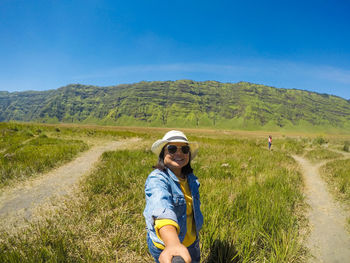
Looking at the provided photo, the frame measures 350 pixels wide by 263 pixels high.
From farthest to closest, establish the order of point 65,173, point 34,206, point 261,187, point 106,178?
point 65,173
point 106,178
point 261,187
point 34,206

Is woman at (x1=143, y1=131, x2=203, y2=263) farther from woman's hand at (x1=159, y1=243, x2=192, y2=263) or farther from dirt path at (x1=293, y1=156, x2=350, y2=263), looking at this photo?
dirt path at (x1=293, y1=156, x2=350, y2=263)

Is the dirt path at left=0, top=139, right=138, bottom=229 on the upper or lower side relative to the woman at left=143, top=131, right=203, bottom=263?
lower

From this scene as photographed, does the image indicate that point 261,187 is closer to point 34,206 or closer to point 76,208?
point 76,208

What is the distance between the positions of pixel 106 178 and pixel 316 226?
658cm

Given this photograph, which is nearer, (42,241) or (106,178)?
(42,241)

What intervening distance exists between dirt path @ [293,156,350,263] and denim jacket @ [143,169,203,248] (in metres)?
3.46

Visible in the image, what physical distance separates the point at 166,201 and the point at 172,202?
28cm

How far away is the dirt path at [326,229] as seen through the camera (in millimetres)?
3605

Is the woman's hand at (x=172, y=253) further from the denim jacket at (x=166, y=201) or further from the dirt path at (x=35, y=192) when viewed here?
the dirt path at (x=35, y=192)

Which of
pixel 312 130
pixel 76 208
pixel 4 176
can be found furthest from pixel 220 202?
pixel 312 130

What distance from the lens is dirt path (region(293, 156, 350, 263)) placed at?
3.61 m

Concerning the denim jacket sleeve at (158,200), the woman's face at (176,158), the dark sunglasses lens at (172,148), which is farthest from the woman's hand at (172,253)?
the dark sunglasses lens at (172,148)

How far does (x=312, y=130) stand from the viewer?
184375 mm

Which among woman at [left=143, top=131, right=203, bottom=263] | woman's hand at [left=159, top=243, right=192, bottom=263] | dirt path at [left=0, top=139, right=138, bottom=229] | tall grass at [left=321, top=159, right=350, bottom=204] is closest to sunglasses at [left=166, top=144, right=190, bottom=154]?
woman at [left=143, top=131, right=203, bottom=263]
